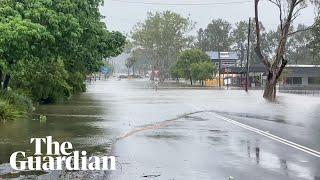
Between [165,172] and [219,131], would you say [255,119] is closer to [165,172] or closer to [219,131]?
[219,131]

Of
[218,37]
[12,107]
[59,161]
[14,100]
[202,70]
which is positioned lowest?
[59,161]

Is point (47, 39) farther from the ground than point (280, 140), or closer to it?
farther from the ground

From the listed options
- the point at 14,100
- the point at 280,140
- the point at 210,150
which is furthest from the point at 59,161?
the point at 14,100

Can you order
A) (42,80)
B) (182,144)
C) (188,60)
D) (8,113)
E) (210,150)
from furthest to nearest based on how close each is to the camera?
1. (188,60)
2. (42,80)
3. (8,113)
4. (182,144)
5. (210,150)

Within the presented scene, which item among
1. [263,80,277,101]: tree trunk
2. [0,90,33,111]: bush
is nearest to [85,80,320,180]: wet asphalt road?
[0,90,33,111]: bush

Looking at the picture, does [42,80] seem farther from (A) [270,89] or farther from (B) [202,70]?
(B) [202,70]

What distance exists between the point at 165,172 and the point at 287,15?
37392 mm

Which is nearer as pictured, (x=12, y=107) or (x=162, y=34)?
(x=12, y=107)

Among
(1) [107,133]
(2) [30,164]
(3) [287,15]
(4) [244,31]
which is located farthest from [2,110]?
(4) [244,31]

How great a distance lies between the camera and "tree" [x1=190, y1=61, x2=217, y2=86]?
98.4 metres

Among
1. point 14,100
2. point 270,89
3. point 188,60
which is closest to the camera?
point 14,100

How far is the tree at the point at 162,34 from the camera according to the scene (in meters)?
123

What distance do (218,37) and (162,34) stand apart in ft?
130

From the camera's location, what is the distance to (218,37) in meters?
159
